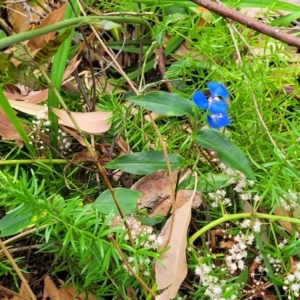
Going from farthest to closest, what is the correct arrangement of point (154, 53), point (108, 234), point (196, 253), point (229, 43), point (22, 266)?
point (154, 53), point (229, 43), point (22, 266), point (196, 253), point (108, 234)

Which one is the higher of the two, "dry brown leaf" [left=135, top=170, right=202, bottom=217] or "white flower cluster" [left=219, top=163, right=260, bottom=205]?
"white flower cluster" [left=219, top=163, right=260, bottom=205]

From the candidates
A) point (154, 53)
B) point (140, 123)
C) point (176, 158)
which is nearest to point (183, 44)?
point (154, 53)

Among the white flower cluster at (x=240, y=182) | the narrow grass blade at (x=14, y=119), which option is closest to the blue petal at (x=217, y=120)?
the white flower cluster at (x=240, y=182)

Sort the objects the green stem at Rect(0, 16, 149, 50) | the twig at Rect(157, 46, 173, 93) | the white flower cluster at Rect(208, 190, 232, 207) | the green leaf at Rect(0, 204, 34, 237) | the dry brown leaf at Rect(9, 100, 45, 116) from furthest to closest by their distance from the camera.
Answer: the twig at Rect(157, 46, 173, 93) → the dry brown leaf at Rect(9, 100, 45, 116) → the white flower cluster at Rect(208, 190, 232, 207) → the green leaf at Rect(0, 204, 34, 237) → the green stem at Rect(0, 16, 149, 50)

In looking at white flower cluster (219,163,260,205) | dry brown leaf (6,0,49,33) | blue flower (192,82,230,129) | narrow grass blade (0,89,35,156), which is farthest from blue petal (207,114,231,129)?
dry brown leaf (6,0,49,33)

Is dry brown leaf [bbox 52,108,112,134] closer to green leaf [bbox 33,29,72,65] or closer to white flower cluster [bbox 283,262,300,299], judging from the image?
green leaf [bbox 33,29,72,65]

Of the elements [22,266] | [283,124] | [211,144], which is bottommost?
[22,266]

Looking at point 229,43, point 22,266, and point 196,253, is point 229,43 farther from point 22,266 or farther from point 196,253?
point 22,266
